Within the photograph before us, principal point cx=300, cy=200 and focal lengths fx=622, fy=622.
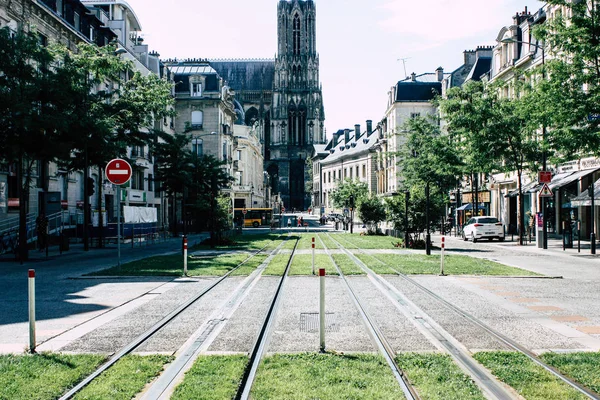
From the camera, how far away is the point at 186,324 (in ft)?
28.8

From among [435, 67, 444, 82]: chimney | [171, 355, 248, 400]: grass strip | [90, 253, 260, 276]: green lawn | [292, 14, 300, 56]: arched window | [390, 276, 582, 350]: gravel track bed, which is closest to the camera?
[171, 355, 248, 400]: grass strip

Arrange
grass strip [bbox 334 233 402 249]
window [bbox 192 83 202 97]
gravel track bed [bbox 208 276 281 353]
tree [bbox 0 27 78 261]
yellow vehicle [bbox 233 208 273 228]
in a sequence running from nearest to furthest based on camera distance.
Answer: gravel track bed [bbox 208 276 281 353], tree [bbox 0 27 78 261], grass strip [bbox 334 233 402 249], window [bbox 192 83 202 97], yellow vehicle [bbox 233 208 273 228]

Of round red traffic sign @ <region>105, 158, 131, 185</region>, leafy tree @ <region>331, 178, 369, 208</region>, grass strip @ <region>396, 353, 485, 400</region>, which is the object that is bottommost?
grass strip @ <region>396, 353, 485, 400</region>

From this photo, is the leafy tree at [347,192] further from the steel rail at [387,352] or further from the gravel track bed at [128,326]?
the steel rail at [387,352]

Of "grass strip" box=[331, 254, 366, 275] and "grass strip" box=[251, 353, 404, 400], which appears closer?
"grass strip" box=[251, 353, 404, 400]

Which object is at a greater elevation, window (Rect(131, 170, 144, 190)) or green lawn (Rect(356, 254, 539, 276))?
window (Rect(131, 170, 144, 190))

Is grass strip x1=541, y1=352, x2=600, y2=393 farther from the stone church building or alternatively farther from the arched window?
the arched window

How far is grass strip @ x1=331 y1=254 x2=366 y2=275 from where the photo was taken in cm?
1612

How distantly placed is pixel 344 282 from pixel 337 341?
6.54 meters

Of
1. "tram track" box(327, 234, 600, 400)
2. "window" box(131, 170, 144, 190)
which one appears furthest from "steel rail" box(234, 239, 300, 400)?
"window" box(131, 170, 144, 190)

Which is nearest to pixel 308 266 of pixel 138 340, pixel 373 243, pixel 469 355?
pixel 138 340

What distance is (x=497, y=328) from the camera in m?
8.49

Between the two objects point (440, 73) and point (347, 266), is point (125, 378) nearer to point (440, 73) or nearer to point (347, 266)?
Result: point (347, 266)

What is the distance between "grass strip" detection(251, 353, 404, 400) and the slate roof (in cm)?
13272
